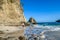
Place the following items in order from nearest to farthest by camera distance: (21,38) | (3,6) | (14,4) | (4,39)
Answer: (4,39)
(21,38)
(3,6)
(14,4)

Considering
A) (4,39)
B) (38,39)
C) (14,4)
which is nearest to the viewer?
(4,39)

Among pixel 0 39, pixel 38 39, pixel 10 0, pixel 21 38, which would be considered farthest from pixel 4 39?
pixel 10 0

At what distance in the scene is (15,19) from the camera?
25.5 meters

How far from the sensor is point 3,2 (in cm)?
2175

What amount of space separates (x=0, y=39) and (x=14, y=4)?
65.4 ft

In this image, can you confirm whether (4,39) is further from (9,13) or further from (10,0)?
(10,0)

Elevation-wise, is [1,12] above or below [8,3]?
below

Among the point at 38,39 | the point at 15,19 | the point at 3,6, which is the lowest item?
the point at 38,39

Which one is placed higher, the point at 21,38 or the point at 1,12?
the point at 1,12

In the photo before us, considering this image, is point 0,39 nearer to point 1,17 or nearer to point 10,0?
point 1,17

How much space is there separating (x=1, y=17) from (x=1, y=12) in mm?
980

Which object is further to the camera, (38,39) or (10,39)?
(38,39)

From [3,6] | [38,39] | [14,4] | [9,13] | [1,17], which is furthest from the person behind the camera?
[14,4]

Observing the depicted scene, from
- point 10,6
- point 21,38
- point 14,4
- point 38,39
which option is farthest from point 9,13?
point 21,38
